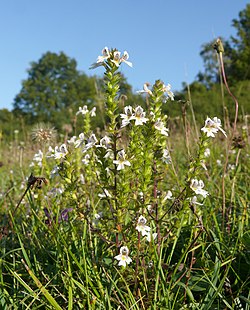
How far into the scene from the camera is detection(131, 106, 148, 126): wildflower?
A: 185 centimetres

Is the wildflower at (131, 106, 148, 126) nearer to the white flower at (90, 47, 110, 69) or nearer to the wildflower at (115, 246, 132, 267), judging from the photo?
the white flower at (90, 47, 110, 69)

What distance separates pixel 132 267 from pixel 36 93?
195 ft

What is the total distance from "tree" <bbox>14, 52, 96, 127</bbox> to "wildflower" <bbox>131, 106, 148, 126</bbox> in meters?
53.3

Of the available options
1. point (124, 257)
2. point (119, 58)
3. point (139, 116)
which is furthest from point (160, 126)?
point (124, 257)

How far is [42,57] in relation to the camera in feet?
211

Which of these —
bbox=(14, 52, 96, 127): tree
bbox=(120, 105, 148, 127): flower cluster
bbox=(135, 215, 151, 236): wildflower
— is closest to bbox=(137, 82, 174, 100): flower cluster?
bbox=(120, 105, 148, 127): flower cluster

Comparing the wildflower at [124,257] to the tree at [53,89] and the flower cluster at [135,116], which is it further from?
the tree at [53,89]

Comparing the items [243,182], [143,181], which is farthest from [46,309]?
[243,182]

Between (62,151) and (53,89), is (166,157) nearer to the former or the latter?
(62,151)

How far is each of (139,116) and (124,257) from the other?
2.10 ft

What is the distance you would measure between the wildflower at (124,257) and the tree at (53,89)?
53.3m

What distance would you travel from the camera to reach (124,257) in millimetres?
1936

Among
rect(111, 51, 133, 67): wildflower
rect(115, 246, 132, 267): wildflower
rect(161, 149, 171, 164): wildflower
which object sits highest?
rect(111, 51, 133, 67): wildflower

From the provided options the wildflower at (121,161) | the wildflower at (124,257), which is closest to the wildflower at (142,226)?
the wildflower at (124,257)
